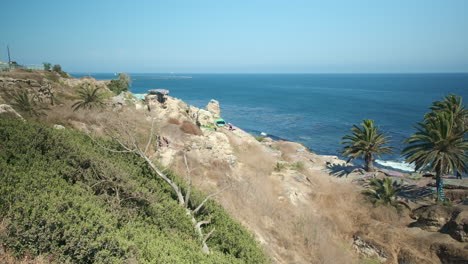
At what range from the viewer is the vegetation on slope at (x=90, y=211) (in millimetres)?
5879

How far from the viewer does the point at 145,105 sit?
36.1 meters

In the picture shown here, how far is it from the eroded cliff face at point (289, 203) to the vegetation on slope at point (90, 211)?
2436 mm

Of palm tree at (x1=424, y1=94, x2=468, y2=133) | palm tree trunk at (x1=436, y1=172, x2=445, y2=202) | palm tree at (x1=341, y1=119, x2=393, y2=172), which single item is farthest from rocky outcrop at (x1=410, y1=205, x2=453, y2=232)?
palm tree at (x1=424, y1=94, x2=468, y2=133)

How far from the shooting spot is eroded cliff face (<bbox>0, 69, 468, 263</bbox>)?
14586 millimetres

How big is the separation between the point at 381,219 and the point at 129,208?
18279mm

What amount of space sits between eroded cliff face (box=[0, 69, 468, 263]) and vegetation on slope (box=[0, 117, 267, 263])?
95.9 inches

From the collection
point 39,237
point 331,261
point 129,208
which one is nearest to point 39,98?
point 129,208

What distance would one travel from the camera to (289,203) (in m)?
19.4

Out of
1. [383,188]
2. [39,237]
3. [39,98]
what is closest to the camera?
[39,237]

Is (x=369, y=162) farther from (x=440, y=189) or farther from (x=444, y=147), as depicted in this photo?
(x=444, y=147)

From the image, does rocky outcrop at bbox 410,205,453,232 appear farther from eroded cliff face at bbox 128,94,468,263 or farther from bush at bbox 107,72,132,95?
bush at bbox 107,72,132,95

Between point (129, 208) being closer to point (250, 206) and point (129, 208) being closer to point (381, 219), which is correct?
point (250, 206)

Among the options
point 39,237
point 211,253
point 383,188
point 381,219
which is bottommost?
point 381,219

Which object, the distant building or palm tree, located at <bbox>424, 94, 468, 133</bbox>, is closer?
palm tree, located at <bbox>424, 94, 468, 133</bbox>
